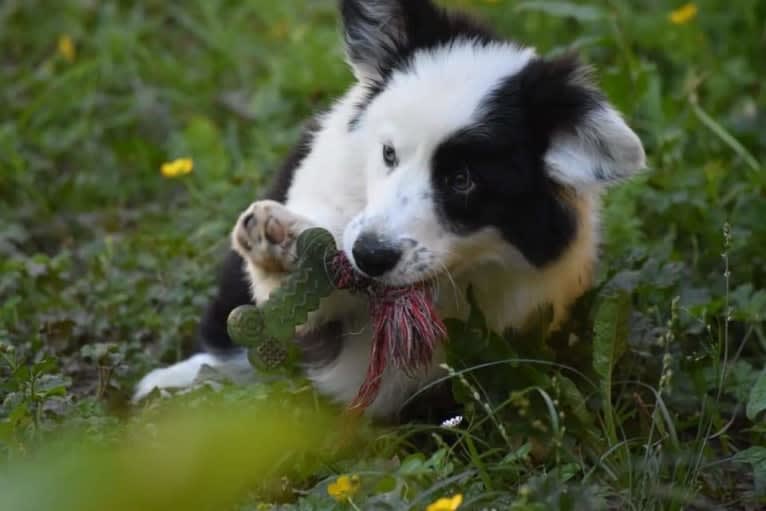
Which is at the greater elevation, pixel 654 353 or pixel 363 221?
pixel 363 221

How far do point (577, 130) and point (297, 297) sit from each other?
71cm

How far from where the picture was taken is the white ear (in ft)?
9.50

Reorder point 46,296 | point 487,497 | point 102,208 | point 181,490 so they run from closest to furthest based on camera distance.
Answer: point 181,490 → point 487,497 → point 46,296 → point 102,208

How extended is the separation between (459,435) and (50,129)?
2.71 meters

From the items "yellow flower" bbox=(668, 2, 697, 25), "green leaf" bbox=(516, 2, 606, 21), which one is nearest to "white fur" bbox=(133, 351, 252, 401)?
"green leaf" bbox=(516, 2, 606, 21)

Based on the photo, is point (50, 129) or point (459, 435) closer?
point (459, 435)

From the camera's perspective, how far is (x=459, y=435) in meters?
2.99

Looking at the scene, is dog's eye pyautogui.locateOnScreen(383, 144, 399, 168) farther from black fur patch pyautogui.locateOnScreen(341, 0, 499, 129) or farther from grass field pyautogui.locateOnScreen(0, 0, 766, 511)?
grass field pyautogui.locateOnScreen(0, 0, 766, 511)

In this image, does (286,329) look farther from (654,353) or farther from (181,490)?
(181,490)

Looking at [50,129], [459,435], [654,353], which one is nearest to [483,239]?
[459,435]

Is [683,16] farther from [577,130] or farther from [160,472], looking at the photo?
[160,472]

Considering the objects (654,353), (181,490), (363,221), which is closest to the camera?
(181,490)

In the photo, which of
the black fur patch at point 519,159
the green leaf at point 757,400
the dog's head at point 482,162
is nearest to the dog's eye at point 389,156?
the dog's head at point 482,162

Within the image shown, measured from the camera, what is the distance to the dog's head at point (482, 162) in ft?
9.44
